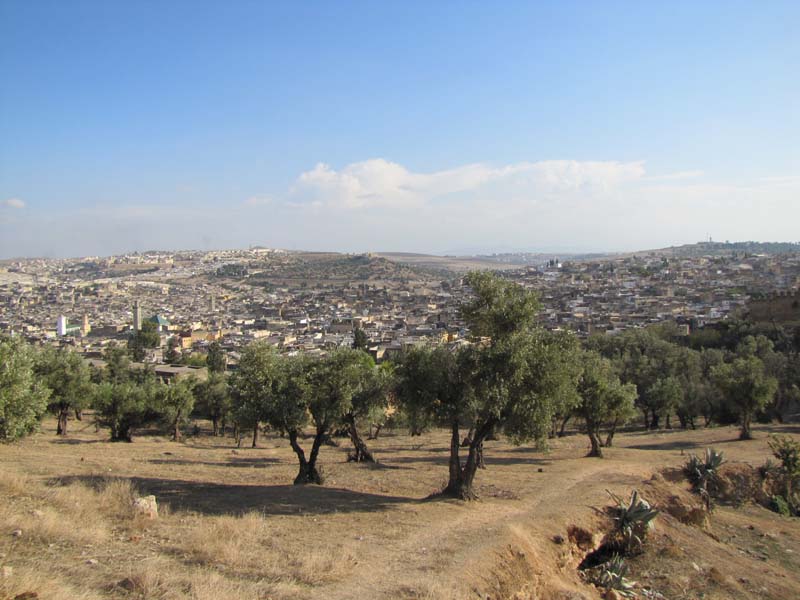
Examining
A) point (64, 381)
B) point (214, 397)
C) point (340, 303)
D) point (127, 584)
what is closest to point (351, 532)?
point (127, 584)

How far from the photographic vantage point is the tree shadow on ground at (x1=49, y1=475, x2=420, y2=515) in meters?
12.3

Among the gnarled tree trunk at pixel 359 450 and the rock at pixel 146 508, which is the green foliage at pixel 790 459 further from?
the rock at pixel 146 508

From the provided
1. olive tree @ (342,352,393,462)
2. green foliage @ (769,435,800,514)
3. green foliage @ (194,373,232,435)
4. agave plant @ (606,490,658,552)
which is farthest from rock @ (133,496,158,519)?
green foliage @ (194,373,232,435)

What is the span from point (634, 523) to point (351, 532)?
6.57 m

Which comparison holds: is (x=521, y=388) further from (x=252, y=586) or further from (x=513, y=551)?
(x=252, y=586)

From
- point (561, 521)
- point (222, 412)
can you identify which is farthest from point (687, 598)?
point (222, 412)

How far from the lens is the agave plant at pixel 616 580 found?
1061 centimetres

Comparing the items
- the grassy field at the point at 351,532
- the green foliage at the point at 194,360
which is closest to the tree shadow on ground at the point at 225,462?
the grassy field at the point at 351,532

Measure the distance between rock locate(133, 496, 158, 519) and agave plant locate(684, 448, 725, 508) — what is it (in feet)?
47.6

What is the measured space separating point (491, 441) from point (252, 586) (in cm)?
2180

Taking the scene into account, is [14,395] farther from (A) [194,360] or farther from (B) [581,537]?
(A) [194,360]

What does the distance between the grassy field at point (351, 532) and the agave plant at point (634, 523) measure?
1.06 ft

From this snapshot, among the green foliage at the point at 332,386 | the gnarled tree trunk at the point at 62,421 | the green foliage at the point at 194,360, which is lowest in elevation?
the green foliage at the point at 194,360

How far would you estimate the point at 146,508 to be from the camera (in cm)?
1051
